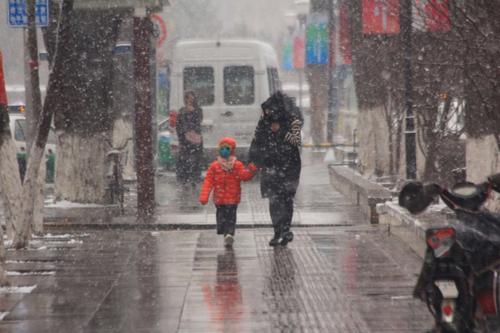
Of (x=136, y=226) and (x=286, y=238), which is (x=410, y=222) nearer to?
(x=286, y=238)

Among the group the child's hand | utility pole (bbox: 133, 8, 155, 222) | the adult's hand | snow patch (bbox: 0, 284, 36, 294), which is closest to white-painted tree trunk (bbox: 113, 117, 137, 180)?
the adult's hand

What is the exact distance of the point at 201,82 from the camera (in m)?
25.2

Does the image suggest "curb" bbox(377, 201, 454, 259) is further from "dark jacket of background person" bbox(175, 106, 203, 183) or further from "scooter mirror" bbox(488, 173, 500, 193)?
"dark jacket of background person" bbox(175, 106, 203, 183)

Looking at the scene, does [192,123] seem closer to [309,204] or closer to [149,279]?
[309,204]

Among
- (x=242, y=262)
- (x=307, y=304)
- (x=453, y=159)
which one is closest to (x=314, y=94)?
(x=453, y=159)

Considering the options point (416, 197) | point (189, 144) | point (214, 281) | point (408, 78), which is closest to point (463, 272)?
point (416, 197)

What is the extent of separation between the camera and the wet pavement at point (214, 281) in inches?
359

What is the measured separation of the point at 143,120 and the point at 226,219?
143 inches

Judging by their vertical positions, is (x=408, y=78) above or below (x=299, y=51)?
below

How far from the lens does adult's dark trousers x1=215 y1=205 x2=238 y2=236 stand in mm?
13844

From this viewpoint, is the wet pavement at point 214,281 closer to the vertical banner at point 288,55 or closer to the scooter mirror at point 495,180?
the scooter mirror at point 495,180

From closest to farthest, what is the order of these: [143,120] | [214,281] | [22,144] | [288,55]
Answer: [214,281] → [143,120] → [22,144] → [288,55]

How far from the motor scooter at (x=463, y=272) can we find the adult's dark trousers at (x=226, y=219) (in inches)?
296

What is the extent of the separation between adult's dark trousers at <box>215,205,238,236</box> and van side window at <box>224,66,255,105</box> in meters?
11.3
